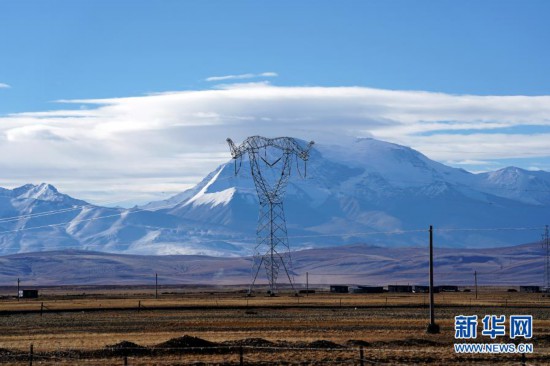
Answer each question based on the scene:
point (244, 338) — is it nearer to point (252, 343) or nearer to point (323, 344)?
point (252, 343)

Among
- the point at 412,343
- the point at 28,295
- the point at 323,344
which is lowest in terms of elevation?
the point at 28,295

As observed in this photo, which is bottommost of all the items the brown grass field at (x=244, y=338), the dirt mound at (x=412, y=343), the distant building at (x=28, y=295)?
the distant building at (x=28, y=295)

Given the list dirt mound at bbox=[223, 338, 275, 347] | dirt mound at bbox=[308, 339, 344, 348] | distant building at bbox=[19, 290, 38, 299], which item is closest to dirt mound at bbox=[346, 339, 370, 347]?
dirt mound at bbox=[308, 339, 344, 348]

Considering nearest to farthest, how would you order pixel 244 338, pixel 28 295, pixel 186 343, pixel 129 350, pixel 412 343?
pixel 129 350, pixel 186 343, pixel 412 343, pixel 244 338, pixel 28 295

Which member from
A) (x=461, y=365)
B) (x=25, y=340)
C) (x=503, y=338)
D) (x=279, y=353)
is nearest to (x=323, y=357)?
(x=279, y=353)

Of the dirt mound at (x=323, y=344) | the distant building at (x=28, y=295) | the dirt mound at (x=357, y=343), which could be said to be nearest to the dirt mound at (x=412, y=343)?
the dirt mound at (x=357, y=343)

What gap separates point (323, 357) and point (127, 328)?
94.0ft

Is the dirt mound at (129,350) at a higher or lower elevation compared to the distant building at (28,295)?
higher

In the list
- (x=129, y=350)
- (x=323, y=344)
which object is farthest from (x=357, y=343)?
(x=129, y=350)

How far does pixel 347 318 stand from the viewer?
3337 inches

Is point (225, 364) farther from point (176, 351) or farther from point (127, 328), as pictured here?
point (127, 328)

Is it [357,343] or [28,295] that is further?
[28,295]

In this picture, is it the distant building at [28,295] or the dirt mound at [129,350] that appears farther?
the distant building at [28,295]

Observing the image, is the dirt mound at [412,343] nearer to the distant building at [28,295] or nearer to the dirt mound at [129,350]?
the dirt mound at [129,350]
